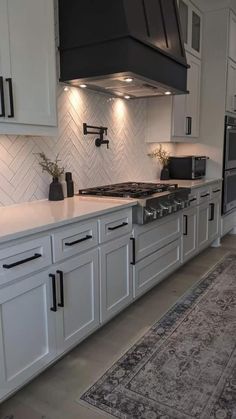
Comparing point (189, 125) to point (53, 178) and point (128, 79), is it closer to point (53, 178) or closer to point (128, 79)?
point (128, 79)

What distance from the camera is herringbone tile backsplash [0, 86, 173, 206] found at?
2.30 meters

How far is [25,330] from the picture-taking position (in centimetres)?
168

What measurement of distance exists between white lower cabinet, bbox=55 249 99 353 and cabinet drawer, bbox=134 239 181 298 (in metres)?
0.55

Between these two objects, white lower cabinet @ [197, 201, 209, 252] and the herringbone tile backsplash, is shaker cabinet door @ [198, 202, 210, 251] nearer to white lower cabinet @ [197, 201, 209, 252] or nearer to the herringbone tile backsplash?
white lower cabinet @ [197, 201, 209, 252]

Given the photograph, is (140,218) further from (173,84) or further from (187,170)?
(187,170)

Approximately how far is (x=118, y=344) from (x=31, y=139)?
1520 mm

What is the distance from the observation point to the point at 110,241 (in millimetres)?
2260

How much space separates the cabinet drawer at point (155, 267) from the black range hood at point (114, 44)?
141cm

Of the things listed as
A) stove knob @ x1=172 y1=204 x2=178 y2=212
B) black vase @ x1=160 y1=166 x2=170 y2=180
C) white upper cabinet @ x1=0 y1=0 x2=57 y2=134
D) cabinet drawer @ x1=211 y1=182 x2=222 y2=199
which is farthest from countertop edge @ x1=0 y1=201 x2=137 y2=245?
cabinet drawer @ x1=211 y1=182 x2=222 y2=199

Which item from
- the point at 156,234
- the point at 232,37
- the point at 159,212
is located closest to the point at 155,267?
the point at 156,234

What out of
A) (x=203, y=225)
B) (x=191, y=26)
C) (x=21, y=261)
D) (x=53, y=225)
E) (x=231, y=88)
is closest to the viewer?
(x=21, y=261)

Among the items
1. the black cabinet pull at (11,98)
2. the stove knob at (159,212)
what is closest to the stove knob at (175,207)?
the stove knob at (159,212)

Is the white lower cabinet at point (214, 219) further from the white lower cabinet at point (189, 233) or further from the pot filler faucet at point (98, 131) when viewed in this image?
the pot filler faucet at point (98, 131)

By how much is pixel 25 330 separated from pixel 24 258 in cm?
37
